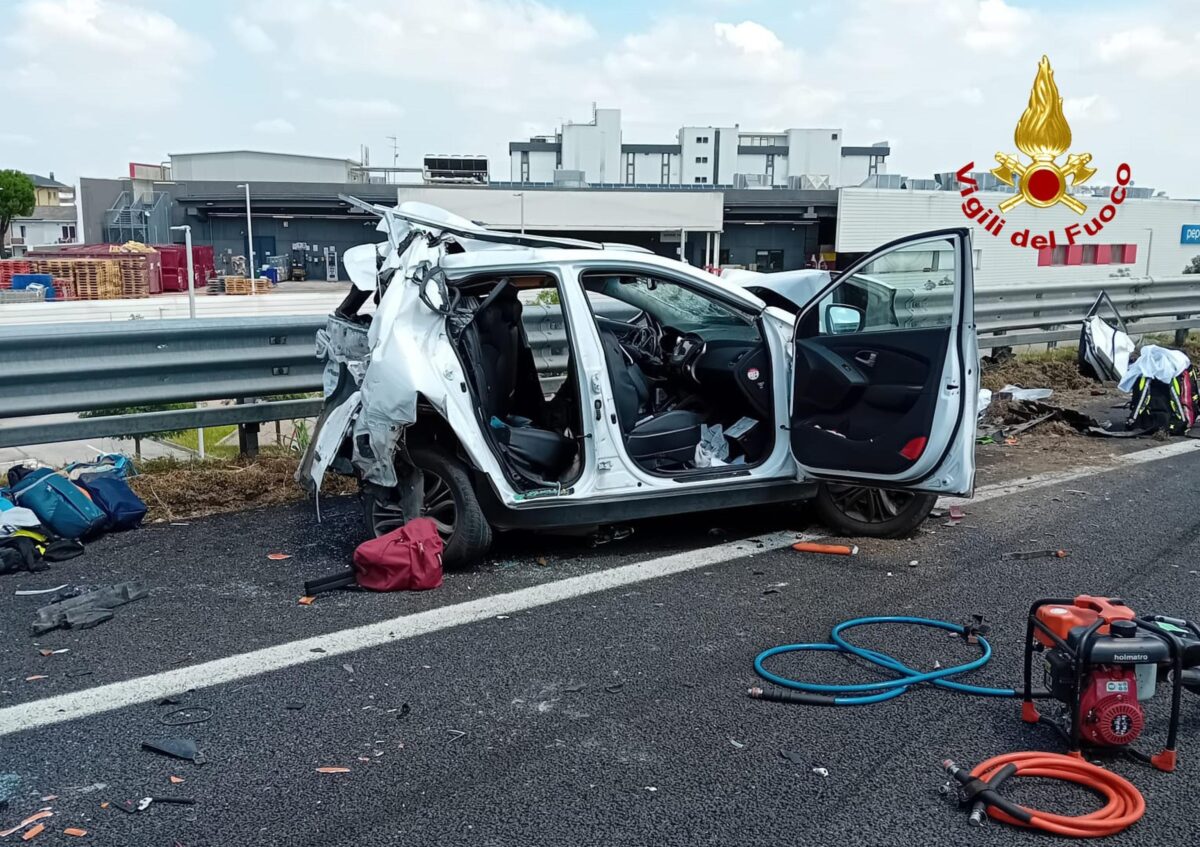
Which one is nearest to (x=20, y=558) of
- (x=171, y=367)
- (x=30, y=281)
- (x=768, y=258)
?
(x=171, y=367)

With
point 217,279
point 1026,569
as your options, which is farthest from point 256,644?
point 217,279

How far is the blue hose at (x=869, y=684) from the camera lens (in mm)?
3689

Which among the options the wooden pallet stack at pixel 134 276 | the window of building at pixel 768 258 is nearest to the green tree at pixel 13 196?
the wooden pallet stack at pixel 134 276

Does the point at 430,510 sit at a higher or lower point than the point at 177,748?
higher

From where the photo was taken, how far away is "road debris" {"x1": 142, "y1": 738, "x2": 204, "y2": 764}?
10.7ft

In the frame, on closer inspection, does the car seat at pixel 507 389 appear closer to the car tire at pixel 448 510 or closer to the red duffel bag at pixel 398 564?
the car tire at pixel 448 510

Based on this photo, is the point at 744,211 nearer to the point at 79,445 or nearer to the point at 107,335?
the point at 79,445

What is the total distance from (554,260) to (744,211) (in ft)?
159

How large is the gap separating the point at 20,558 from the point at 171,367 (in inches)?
63.9

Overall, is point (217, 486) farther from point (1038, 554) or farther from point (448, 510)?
point (1038, 554)

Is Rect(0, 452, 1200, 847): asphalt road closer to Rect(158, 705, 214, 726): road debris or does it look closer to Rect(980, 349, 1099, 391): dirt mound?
Rect(158, 705, 214, 726): road debris

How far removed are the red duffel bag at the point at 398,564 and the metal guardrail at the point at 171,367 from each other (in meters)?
2.26

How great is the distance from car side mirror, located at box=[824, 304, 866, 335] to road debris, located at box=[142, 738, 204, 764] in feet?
11.8

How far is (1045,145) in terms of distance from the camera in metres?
14.4
